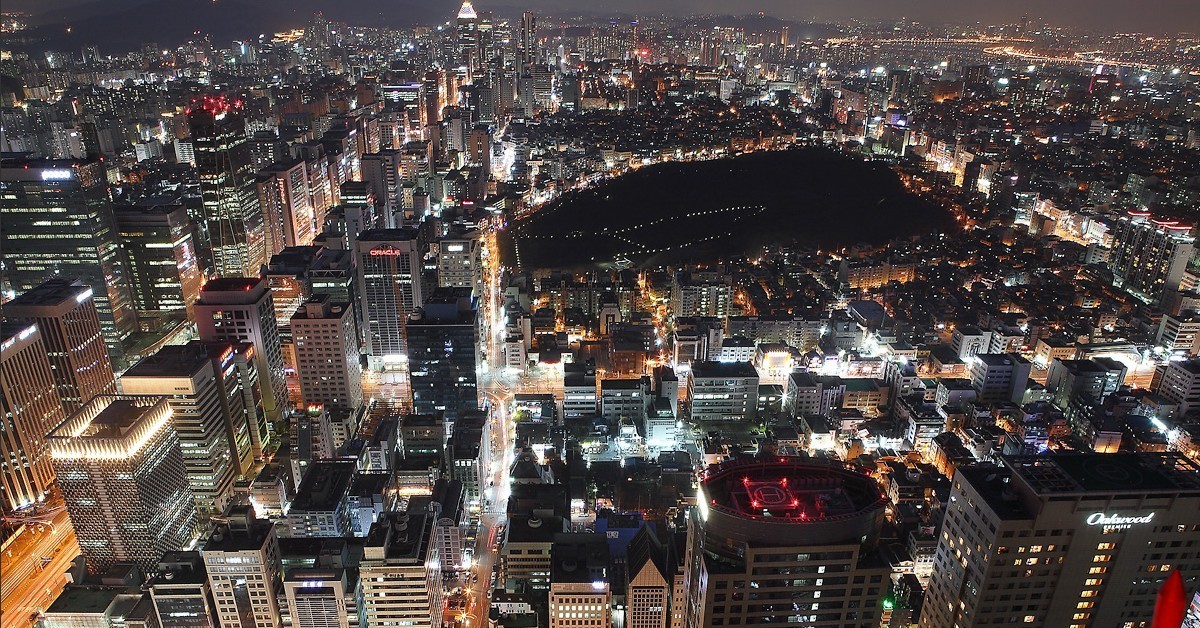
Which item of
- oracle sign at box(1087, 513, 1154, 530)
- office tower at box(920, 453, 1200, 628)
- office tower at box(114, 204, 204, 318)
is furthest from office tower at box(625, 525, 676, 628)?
office tower at box(114, 204, 204, 318)

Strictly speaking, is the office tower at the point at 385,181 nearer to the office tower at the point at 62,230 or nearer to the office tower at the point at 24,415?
the office tower at the point at 62,230

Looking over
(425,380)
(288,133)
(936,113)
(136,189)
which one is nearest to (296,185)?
(136,189)

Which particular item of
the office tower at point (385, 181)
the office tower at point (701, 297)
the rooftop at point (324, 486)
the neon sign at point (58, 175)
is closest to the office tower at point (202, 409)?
the rooftop at point (324, 486)

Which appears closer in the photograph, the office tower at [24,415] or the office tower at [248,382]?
the office tower at [24,415]

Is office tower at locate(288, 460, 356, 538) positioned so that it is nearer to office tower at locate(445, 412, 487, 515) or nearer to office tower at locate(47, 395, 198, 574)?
office tower at locate(445, 412, 487, 515)

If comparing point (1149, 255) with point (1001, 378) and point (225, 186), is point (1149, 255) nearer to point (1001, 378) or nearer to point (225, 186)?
point (1001, 378)
